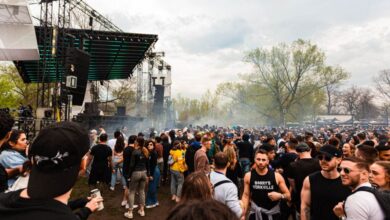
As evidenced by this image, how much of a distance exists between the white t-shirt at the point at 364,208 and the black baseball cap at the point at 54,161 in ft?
7.27

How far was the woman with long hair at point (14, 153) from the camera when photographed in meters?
3.56

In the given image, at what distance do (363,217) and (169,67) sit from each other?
84.5 ft

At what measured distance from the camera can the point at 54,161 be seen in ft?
4.06

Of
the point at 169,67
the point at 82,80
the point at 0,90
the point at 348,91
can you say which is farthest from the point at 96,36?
the point at 348,91

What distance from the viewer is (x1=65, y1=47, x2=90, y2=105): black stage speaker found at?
41.8 feet

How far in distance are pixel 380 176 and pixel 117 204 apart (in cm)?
666

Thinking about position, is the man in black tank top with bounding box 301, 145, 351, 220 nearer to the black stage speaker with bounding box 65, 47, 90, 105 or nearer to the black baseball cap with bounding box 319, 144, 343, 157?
the black baseball cap with bounding box 319, 144, 343, 157

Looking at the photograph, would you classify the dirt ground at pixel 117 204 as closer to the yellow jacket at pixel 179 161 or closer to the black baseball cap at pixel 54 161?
the yellow jacket at pixel 179 161

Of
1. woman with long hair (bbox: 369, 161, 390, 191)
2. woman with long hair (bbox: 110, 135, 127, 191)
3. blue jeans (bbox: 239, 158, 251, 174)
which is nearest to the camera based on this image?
woman with long hair (bbox: 369, 161, 390, 191)

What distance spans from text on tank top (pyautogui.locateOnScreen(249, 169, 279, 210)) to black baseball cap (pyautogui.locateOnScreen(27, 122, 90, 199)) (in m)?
2.95

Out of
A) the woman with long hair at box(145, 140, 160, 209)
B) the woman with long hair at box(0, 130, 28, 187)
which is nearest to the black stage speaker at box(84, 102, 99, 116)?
the woman with long hair at box(145, 140, 160, 209)

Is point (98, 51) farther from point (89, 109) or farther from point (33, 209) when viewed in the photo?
point (33, 209)

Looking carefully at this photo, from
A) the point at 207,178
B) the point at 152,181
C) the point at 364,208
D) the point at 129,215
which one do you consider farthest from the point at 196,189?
the point at 152,181

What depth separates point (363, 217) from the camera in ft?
6.94
